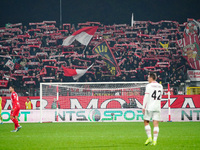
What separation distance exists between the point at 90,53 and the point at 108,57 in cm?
197

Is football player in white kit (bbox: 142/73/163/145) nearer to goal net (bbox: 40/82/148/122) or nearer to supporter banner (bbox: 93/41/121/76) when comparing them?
goal net (bbox: 40/82/148/122)

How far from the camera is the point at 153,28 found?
36.8 m

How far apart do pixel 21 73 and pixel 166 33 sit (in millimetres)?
15696

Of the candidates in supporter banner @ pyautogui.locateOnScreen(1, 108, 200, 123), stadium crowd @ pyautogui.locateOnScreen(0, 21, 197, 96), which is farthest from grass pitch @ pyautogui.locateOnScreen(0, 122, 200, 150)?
stadium crowd @ pyautogui.locateOnScreen(0, 21, 197, 96)

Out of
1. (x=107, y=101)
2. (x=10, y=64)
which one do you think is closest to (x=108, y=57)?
(x=10, y=64)

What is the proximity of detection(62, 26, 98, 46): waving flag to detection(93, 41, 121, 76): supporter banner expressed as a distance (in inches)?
62.1

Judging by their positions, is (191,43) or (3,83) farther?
(191,43)

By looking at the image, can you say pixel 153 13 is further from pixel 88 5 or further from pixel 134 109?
pixel 134 109

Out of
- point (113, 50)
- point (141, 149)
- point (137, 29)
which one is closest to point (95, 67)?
point (113, 50)

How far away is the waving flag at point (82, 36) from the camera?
118ft

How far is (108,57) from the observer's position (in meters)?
34.9

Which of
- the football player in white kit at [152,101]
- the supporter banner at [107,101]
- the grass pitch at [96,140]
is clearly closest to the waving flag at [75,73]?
the supporter banner at [107,101]

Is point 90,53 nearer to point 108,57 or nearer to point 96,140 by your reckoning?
point 108,57

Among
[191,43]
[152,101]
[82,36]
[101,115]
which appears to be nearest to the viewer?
[152,101]
